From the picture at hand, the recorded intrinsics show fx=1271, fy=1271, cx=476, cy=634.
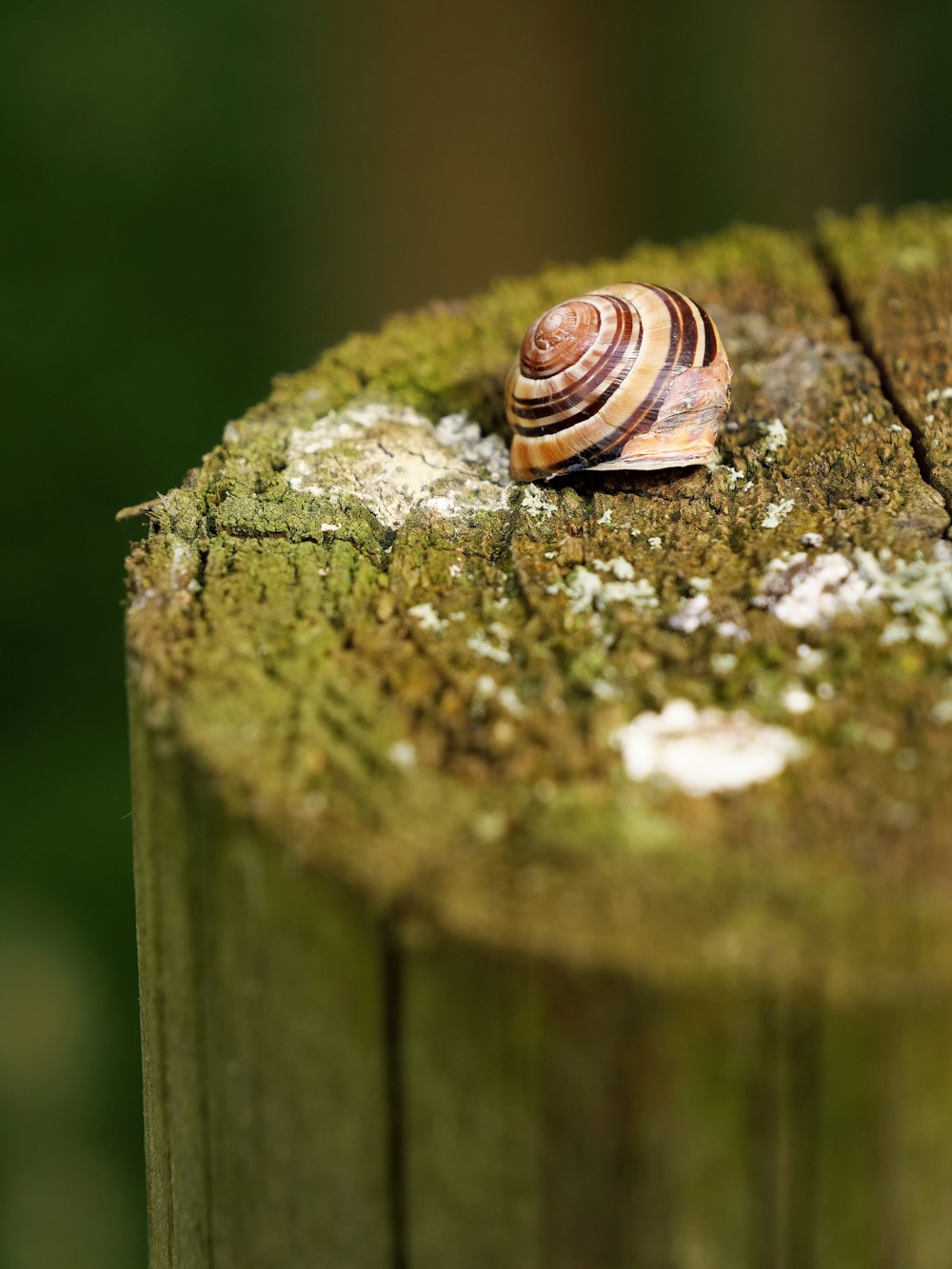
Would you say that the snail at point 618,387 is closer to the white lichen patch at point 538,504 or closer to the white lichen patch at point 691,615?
the white lichen patch at point 538,504

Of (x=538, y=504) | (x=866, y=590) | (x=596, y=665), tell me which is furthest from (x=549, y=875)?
(x=538, y=504)

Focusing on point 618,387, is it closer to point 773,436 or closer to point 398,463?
point 773,436

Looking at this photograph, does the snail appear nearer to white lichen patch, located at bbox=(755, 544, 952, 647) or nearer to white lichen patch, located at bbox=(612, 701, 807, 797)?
white lichen patch, located at bbox=(755, 544, 952, 647)

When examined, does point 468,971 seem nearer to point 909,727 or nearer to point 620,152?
point 909,727

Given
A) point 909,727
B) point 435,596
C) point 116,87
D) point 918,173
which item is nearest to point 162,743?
point 435,596

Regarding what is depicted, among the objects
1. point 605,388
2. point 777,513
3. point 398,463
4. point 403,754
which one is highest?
point 605,388

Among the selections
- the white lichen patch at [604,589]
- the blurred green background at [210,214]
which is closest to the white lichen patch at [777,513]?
the white lichen patch at [604,589]
